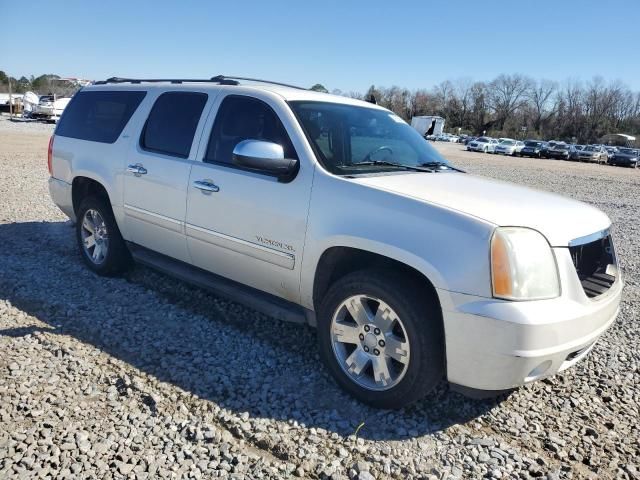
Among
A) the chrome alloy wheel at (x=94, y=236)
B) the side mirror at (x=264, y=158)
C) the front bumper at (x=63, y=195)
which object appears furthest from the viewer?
the front bumper at (x=63, y=195)

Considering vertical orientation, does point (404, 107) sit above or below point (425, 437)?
above

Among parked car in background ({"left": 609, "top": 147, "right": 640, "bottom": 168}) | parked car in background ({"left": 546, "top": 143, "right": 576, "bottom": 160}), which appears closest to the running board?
parked car in background ({"left": 609, "top": 147, "right": 640, "bottom": 168})

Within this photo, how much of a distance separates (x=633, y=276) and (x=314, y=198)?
511 cm

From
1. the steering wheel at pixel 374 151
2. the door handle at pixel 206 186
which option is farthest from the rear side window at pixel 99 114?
the steering wheel at pixel 374 151

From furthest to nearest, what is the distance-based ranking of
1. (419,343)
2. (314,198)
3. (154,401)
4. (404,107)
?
(404,107) < (314,198) < (154,401) < (419,343)

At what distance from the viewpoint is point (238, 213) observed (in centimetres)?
373

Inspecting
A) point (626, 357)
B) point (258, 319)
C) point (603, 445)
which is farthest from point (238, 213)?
point (626, 357)

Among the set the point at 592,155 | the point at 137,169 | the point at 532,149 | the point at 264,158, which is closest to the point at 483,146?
the point at 532,149

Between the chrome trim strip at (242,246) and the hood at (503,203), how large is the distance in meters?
0.75

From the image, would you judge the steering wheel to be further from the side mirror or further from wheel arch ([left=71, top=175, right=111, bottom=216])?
wheel arch ([left=71, top=175, right=111, bottom=216])

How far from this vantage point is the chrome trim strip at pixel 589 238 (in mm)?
2906

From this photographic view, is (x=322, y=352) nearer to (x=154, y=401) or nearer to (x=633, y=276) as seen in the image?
(x=154, y=401)

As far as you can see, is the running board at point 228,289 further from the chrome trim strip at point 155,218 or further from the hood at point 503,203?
the hood at point 503,203

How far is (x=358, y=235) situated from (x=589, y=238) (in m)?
1.36
